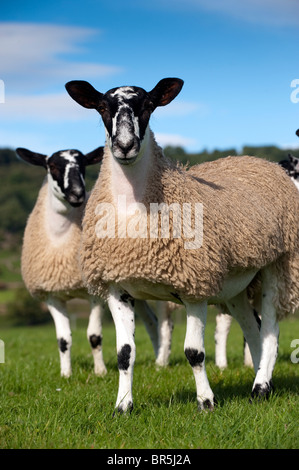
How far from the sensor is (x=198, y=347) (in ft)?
15.2

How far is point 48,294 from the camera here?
712 cm

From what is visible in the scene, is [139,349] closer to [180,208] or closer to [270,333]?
[270,333]

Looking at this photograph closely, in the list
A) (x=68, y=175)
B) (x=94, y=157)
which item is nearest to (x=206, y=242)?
(x=68, y=175)

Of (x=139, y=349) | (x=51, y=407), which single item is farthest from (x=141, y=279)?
(x=139, y=349)

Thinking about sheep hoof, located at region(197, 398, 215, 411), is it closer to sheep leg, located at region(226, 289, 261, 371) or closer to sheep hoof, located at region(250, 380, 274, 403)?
sheep hoof, located at region(250, 380, 274, 403)

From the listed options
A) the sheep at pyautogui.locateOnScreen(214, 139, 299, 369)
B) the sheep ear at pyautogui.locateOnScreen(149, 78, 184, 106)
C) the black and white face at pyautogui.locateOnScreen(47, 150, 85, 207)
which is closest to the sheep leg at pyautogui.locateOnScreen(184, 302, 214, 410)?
the sheep ear at pyautogui.locateOnScreen(149, 78, 184, 106)

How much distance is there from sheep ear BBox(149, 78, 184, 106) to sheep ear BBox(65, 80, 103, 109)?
1.34 feet

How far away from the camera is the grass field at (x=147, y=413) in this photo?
3701 mm

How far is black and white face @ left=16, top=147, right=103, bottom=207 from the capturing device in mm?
6582

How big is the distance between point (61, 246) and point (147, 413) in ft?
9.52

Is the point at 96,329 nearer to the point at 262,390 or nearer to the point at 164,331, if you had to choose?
the point at 164,331

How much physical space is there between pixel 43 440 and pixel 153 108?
2.42 m

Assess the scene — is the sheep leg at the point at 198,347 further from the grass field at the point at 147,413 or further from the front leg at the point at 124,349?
the front leg at the point at 124,349
